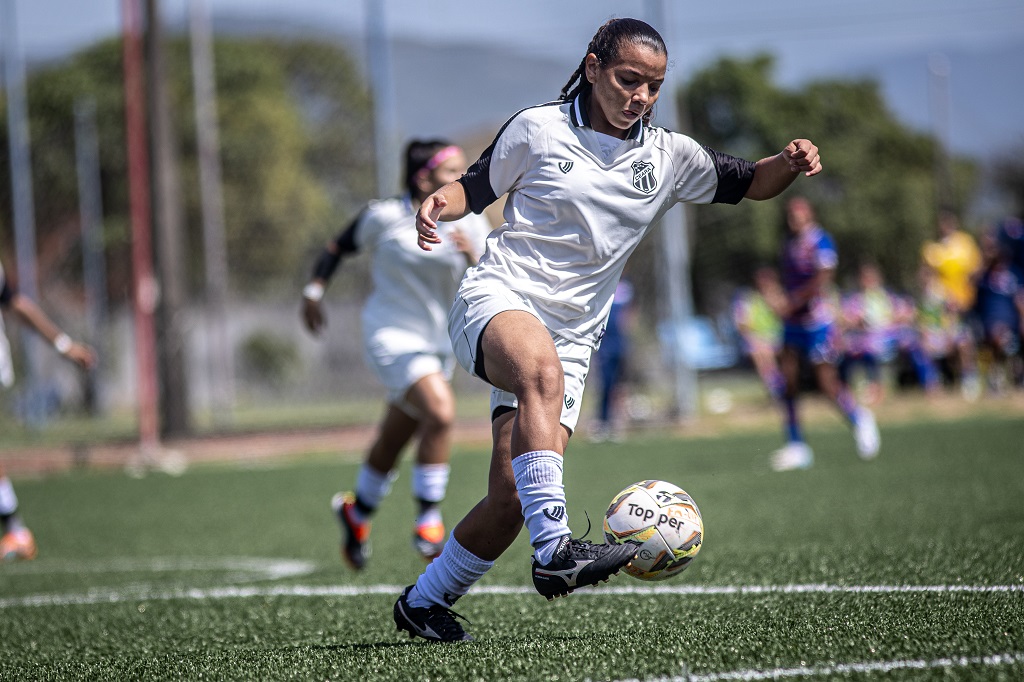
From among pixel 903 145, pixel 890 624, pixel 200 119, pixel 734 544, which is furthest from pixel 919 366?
pixel 903 145

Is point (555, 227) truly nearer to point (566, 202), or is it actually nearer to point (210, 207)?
point (566, 202)

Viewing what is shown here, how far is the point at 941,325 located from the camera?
2075 centimetres

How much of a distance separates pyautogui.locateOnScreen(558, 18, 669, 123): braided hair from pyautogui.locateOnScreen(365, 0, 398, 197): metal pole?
11.7m

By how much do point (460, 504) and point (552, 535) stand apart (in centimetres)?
551

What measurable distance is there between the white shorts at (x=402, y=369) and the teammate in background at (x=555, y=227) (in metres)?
2.57

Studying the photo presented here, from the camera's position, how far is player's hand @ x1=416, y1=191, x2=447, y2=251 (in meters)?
3.64

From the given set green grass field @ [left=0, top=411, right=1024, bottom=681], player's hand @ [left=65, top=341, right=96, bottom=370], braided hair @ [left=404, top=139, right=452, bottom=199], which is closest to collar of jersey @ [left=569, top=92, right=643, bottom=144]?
green grass field @ [left=0, top=411, right=1024, bottom=681]

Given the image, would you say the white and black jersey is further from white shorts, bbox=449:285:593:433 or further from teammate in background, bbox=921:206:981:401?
teammate in background, bbox=921:206:981:401

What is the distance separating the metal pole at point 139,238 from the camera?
13.8 m

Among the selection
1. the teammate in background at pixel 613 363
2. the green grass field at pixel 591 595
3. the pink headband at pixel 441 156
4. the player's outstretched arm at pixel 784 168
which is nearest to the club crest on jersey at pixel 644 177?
the player's outstretched arm at pixel 784 168

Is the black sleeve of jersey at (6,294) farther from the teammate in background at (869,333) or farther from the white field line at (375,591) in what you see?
the teammate in background at (869,333)

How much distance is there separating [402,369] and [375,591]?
1505 mm

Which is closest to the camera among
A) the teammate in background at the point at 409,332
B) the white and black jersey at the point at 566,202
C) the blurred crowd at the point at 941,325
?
the white and black jersey at the point at 566,202

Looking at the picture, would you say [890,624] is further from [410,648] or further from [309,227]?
[309,227]
